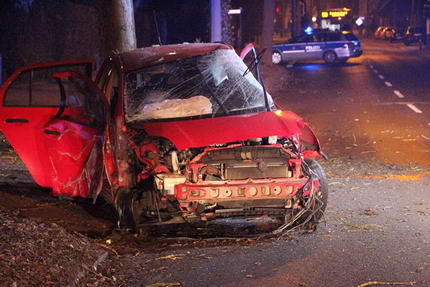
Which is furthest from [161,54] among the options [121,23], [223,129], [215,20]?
[215,20]

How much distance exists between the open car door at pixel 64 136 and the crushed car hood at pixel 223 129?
65cm

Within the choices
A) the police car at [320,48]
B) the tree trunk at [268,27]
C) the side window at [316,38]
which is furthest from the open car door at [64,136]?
the side window at [316,38]

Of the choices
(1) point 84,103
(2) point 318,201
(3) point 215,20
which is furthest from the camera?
(3) point 215,20

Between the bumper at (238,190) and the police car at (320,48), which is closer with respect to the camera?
the bumper at (238,190)

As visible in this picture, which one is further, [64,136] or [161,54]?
[161,54]

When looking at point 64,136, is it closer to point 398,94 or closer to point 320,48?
point 398,94

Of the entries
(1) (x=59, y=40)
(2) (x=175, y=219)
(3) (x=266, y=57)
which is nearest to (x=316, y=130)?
(2) (x=175, y=219)

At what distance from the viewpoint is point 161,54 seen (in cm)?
808

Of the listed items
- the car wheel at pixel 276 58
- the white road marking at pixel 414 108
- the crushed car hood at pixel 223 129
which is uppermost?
the crushed car hood at pixel 223 129

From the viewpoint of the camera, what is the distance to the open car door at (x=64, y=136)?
7.41 metres

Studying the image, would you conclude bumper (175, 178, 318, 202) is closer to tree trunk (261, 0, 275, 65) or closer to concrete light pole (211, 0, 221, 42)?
concrete light pole (211, 0, 221, 42)

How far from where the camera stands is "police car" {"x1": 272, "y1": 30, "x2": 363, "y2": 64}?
3700 cm

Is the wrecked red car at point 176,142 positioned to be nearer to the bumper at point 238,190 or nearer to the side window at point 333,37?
the bumper at point 238,190

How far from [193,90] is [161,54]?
628 mm
